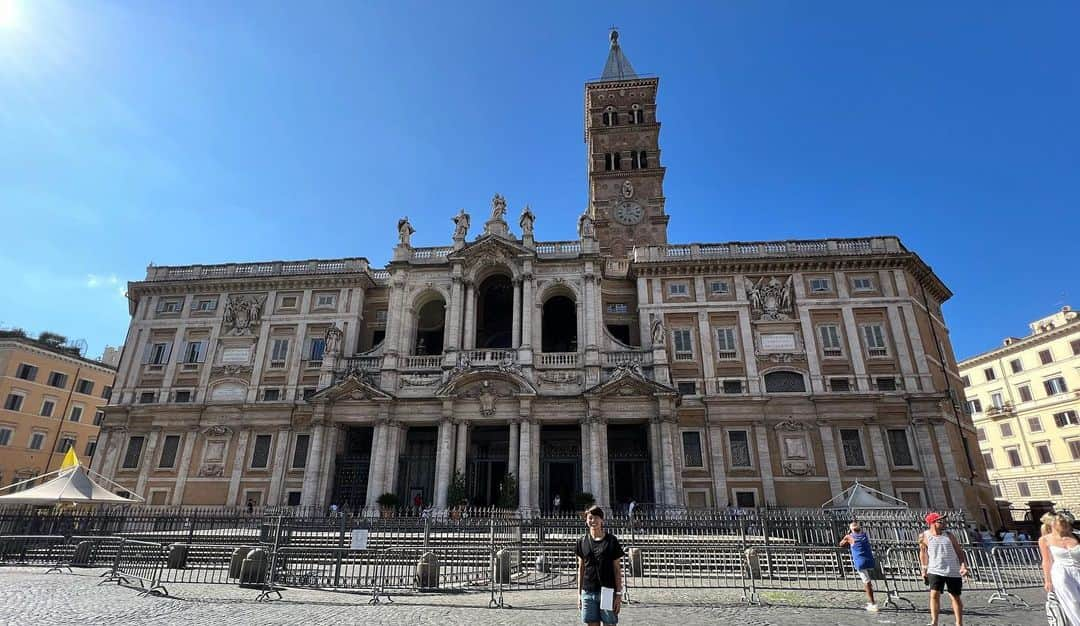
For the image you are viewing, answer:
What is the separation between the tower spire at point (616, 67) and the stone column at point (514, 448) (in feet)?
121

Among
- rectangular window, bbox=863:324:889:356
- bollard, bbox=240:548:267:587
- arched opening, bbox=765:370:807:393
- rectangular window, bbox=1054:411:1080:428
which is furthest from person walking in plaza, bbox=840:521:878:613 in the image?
rectangular window, bbox=1054:411:1080:428

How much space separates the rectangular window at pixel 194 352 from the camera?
109 feet

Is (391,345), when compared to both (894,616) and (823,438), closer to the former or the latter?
(823,438)

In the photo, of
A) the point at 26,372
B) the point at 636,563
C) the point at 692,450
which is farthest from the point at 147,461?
the point at 692,450

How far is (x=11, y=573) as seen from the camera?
14680 millimetres

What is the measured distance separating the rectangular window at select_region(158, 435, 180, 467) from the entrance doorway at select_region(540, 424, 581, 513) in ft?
67.2

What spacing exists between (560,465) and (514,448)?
3296 mm

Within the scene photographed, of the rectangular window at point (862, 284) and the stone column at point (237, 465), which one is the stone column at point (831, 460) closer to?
A: the rectangular window at point (862, 284)

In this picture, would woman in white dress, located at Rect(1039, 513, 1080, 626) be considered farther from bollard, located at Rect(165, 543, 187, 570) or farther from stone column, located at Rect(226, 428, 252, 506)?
stone column, located at Rect(226, 428, 252, 506)

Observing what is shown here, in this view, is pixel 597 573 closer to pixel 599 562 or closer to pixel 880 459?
pixel 599 562

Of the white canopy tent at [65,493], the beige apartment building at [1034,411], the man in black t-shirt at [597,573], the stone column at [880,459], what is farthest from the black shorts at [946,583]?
the beige apartment building at [1034,411]

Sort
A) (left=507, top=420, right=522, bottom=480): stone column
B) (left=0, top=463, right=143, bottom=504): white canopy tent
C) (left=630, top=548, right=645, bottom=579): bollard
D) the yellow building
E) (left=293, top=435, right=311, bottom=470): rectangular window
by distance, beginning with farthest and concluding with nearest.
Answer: the yellow building
(left=293, top=435, right=311, bottom=470): rectangular window
(left=507, top=420, right=522, bottom=480): stone column
(left=0, top=463, right=143, bottom=504): white canopy tent
(left=630, top=548, right=645, bottom=579): bollard

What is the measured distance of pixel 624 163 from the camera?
1820 inches

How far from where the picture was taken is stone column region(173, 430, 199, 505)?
1163 inches
